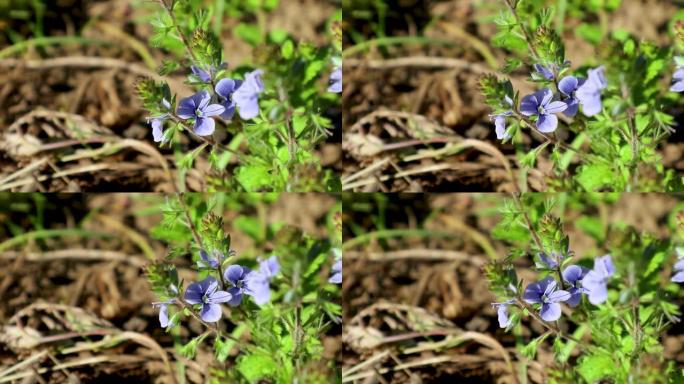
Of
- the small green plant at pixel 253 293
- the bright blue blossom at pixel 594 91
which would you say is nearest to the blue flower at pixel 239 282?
the small green plant at pixel 253 293

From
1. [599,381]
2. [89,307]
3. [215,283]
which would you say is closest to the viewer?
[215,283]

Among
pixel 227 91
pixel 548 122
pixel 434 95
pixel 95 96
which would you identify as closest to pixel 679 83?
pixel 548 122

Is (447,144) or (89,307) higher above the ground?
(447,144)

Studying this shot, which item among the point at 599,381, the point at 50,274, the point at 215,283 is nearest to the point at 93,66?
the point at 50,274

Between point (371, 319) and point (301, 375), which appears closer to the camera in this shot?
point (301, 375)

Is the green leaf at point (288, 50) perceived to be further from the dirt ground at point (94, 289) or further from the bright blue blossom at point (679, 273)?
the bright blue blossom at point (679, 273)

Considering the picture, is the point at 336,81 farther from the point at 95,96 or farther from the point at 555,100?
the point at 95,96

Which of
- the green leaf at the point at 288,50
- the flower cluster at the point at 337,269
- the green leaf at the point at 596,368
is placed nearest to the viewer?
the green leaf at the point at 596,368

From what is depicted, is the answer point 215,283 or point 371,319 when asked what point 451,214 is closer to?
point 371,319
